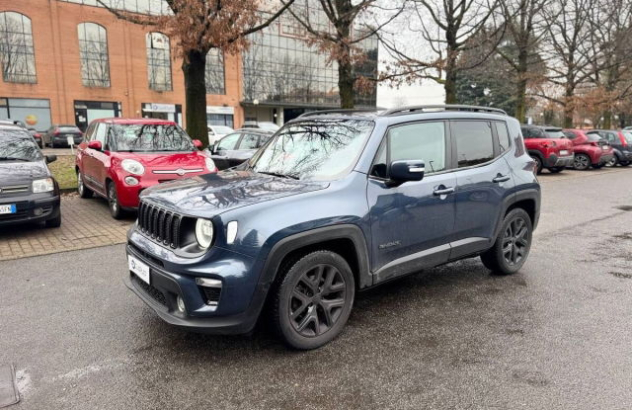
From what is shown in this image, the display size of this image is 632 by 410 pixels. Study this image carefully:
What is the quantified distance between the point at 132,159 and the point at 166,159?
540 millimetres

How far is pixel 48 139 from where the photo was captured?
2902 cm

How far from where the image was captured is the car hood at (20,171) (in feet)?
20.7

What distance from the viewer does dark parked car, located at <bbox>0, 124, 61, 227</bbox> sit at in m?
6.19

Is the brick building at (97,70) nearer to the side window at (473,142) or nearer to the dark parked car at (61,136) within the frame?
the dark parked car at (61,136)

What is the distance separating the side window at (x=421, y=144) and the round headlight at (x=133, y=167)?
15.9ft

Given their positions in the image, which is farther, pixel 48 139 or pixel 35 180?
pixel 48 139

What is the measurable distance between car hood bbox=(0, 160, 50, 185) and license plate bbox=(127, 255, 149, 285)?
3784mm

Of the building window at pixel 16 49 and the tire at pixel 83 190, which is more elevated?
the building window at pixel 16 49

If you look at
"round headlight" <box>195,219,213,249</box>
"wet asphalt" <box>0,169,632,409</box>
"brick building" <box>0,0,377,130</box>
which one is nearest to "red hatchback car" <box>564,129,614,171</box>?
"wet asphalt" <box>0,169,632,409</box>

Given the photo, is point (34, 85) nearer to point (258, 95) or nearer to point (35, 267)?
point (258, 95)

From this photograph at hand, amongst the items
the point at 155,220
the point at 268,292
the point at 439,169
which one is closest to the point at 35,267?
the point at 155,220

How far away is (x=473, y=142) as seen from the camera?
15.3 ft

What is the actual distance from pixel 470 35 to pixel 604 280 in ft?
45.3

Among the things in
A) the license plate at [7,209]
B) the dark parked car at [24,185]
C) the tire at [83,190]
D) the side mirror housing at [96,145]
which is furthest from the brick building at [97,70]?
the license plate at [7,209]
